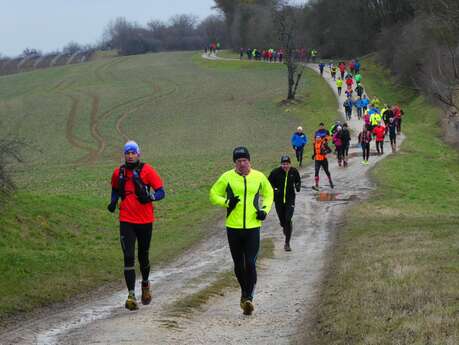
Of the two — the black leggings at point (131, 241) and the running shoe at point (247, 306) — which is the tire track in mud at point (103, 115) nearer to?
the black leggings at point (131, 241)

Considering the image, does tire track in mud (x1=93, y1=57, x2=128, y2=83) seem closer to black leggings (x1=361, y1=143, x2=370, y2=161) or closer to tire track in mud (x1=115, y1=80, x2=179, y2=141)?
tire track in mud (x1=115, y1=80, x2=179, y2=141)

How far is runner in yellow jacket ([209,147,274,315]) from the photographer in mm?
→ 8688

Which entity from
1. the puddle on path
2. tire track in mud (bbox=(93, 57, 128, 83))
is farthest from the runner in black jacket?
tire track in mud (bbox=(93, 57, 128, 83))

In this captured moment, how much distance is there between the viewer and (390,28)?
7656 centimetres

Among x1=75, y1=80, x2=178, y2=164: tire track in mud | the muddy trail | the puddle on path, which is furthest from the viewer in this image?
x1=75, y1=80, x2=178, y2=164: tire track in mud

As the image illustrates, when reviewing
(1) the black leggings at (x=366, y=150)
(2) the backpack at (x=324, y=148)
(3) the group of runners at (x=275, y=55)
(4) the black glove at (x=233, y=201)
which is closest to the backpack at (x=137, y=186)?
(4) the black glove at (x=233, y=201)

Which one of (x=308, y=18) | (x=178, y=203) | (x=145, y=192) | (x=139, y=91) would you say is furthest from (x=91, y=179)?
(x=308, y=18)

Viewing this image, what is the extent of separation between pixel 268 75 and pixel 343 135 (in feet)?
183

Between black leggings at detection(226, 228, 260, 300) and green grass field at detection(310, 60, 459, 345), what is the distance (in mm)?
1020

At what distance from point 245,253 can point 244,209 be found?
592 mm

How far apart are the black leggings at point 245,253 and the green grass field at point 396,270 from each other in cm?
102

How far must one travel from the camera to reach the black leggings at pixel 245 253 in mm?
8734

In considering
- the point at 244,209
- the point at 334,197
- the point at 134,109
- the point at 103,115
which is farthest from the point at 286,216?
the point at 134,109

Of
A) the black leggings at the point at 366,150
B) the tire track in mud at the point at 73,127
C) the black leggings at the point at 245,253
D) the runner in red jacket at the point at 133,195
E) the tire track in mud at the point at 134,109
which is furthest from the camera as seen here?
the tire track in mud at the point at 134,109
